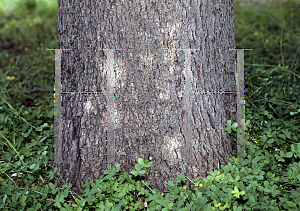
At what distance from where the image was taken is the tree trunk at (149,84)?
1.75 metres

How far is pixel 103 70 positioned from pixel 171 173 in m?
0.86

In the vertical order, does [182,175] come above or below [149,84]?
below

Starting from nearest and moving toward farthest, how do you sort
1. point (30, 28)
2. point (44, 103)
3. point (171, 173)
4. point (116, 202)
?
point (116, 202) → point (171, 173) → point (44, 103) → point (30, 28)

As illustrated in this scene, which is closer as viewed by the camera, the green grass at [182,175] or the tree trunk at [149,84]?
the green grass at [182,175]

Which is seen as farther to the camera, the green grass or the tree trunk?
the tree trunk

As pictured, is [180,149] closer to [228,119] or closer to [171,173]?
[171,173]

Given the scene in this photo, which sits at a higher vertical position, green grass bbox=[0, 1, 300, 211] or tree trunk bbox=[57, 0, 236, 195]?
tree trunk bbox=[57, 0, 236, 195]

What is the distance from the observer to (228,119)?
1.89 metres

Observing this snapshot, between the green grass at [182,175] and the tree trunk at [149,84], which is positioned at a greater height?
the tree trunk at [149,84]

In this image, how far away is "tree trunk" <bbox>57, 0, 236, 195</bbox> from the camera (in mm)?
1745

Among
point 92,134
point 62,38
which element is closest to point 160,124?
point 92,134

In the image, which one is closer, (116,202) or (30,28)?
(116,202)

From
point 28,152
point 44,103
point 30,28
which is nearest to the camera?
point 28,152

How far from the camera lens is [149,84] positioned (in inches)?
69.9
